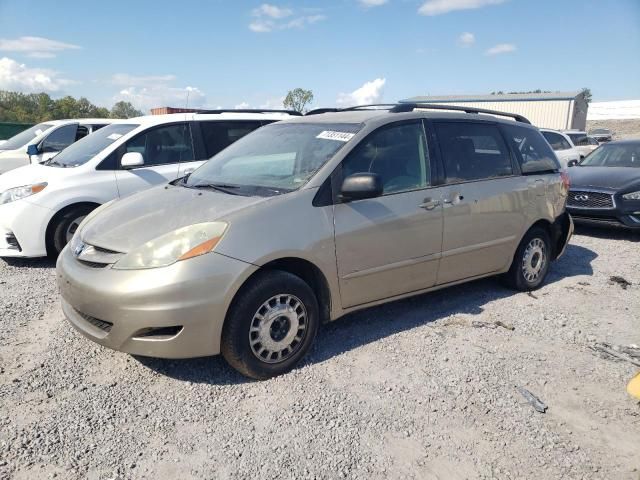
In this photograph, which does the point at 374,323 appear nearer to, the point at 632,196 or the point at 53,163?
the point at 53,163

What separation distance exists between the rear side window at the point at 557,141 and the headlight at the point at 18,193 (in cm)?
1284

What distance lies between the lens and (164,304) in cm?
290

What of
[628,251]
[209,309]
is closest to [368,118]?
[209,309]

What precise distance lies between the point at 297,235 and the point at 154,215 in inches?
39.2

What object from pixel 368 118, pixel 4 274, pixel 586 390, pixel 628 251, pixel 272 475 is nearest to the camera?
pixel 272 475

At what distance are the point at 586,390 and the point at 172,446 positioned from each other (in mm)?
2654

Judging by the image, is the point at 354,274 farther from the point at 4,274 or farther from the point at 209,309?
the point at 4,274

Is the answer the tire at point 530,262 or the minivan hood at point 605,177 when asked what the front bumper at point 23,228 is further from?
the minivan hood at point 605,177

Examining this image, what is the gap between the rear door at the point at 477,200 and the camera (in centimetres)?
426

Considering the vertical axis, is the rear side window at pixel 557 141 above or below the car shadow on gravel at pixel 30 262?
above

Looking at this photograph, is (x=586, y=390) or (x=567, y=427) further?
(x=586, y=390)

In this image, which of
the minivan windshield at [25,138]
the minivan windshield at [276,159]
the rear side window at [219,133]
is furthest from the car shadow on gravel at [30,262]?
the minivan windshield at [25,138]

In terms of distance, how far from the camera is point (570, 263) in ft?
20.7

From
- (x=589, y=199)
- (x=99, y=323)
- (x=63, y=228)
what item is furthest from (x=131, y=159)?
(x=589, y=199)
